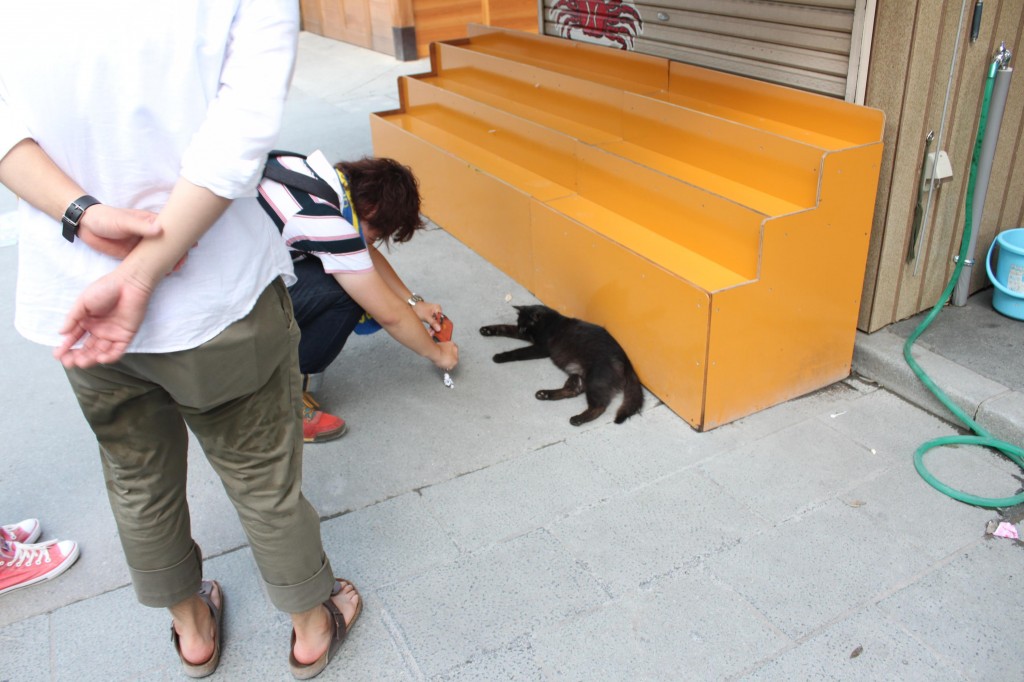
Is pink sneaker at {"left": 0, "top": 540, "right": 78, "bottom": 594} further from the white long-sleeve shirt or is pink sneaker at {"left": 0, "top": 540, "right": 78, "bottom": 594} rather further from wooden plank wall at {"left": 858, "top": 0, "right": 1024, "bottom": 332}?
wooden plank wall at {"left": 858, "top": 0, "right": 1024, "bottom": 332}

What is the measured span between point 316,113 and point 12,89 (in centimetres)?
728

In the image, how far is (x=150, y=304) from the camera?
1.46 metres

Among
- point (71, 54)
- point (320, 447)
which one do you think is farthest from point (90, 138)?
point (320, 447)

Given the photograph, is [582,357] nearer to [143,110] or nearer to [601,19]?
[143,110]

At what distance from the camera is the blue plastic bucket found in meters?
3.36

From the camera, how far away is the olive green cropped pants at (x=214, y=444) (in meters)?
1.58

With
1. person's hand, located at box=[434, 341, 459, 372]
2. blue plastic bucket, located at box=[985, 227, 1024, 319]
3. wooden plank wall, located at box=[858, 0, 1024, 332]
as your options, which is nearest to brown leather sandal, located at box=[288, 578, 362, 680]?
person's hand, located at box=[434, 341, 459, 372]

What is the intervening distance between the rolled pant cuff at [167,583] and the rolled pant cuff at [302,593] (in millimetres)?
202

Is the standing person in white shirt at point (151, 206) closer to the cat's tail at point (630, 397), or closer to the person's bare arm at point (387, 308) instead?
the person's bare arm at point (387, 308)

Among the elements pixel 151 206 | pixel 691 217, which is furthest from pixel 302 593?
pixel 691 217

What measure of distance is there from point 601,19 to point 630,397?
2.90 metres

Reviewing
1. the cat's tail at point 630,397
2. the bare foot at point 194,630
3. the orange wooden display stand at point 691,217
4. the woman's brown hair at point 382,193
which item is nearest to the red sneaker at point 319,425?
the woman's brown hair at point 382,193

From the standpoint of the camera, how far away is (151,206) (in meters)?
1.43

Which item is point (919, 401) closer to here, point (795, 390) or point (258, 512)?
A: point (795, 390)
